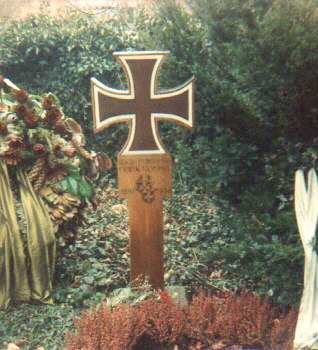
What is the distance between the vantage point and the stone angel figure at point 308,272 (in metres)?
3.25

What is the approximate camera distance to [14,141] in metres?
4.28

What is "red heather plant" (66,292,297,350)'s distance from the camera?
3.50 m

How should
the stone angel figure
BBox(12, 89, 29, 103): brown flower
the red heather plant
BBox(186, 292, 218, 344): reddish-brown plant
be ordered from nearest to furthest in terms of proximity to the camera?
the stone angel figure
the red heather plant
BBox(186, 292, 218, 344): reddish-brown plant
BBox(12, 89, 29, 103): brown flower

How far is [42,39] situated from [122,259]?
3546 mm

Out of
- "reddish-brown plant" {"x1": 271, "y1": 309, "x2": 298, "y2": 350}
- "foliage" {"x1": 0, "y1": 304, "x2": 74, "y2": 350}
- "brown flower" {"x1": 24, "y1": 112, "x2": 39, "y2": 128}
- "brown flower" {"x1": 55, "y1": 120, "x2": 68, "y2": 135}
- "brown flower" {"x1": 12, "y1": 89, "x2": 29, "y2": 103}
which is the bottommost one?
"foliage" {"x1": 0, "y1": 304, "x2": 74, "y2": 350}

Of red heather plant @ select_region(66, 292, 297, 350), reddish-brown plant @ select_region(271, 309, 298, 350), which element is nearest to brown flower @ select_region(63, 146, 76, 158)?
red heather plant @ select_region(66, 292, 297, 350)

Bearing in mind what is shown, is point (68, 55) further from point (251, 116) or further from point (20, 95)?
point (251, 116)

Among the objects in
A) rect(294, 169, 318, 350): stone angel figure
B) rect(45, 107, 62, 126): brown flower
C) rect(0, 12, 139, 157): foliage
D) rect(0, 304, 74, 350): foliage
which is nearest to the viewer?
rect(294, 169, 318, 350): stone angel figure

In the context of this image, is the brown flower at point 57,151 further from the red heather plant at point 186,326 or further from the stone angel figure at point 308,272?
the stone angel figure at point 308,272

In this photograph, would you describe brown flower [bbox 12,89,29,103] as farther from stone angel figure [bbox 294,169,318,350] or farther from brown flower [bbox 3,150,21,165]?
stone angel figure [bbox 294,169,318,350]

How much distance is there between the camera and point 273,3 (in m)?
3.90

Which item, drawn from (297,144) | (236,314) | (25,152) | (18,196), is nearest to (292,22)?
(297,144)

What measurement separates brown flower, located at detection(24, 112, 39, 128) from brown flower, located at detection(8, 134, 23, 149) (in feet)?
0.46

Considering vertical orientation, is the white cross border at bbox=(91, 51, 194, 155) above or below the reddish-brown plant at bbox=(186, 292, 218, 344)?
above
